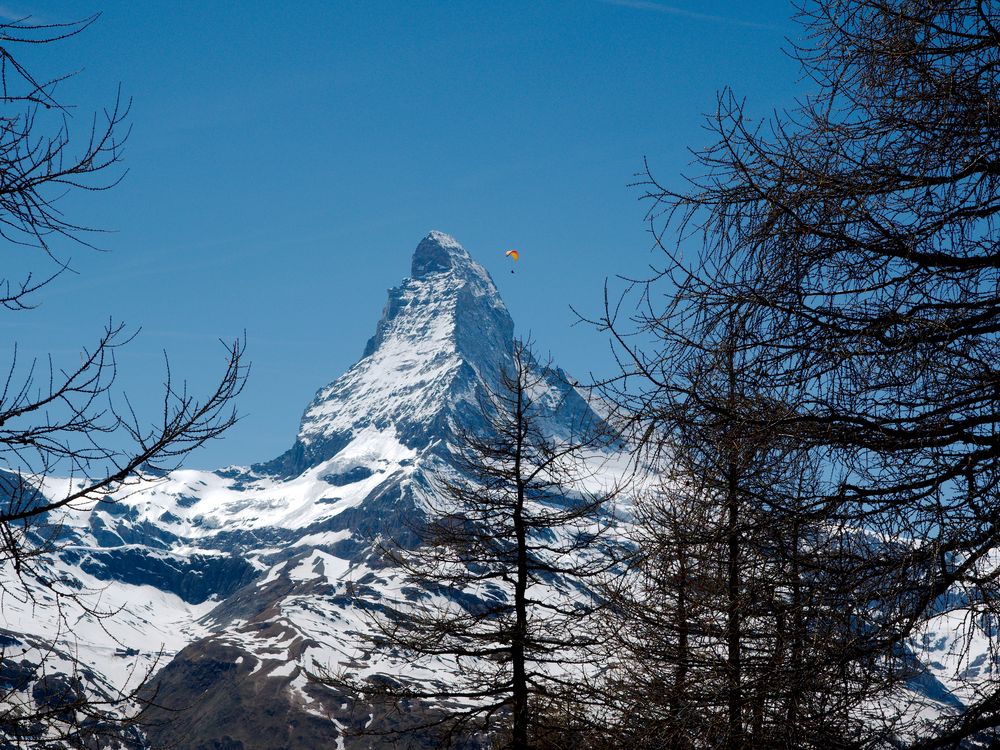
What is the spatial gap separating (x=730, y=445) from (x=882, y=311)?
941 mm

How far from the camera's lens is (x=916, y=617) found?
4.13 meters

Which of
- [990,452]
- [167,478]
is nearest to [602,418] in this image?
[990,452]

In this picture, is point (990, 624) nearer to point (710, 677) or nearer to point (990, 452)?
point (990, 452)

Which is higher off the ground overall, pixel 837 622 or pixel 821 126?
pixel 821 126

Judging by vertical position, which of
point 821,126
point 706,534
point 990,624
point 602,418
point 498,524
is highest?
point 498,524

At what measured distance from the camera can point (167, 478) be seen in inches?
262

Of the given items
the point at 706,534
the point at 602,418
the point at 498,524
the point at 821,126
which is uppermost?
the point at 498,524

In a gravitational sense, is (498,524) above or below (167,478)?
above

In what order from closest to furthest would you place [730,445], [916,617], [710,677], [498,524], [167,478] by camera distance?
[916,617] → [730,445] → [710,677] → [167,478] → [498,524]

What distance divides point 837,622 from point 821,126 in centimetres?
246

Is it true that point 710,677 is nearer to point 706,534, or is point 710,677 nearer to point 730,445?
point 706,534

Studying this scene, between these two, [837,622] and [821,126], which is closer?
[837,622]

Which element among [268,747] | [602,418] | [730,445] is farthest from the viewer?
[268,747]

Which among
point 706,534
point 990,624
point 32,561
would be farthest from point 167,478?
point 990,624
